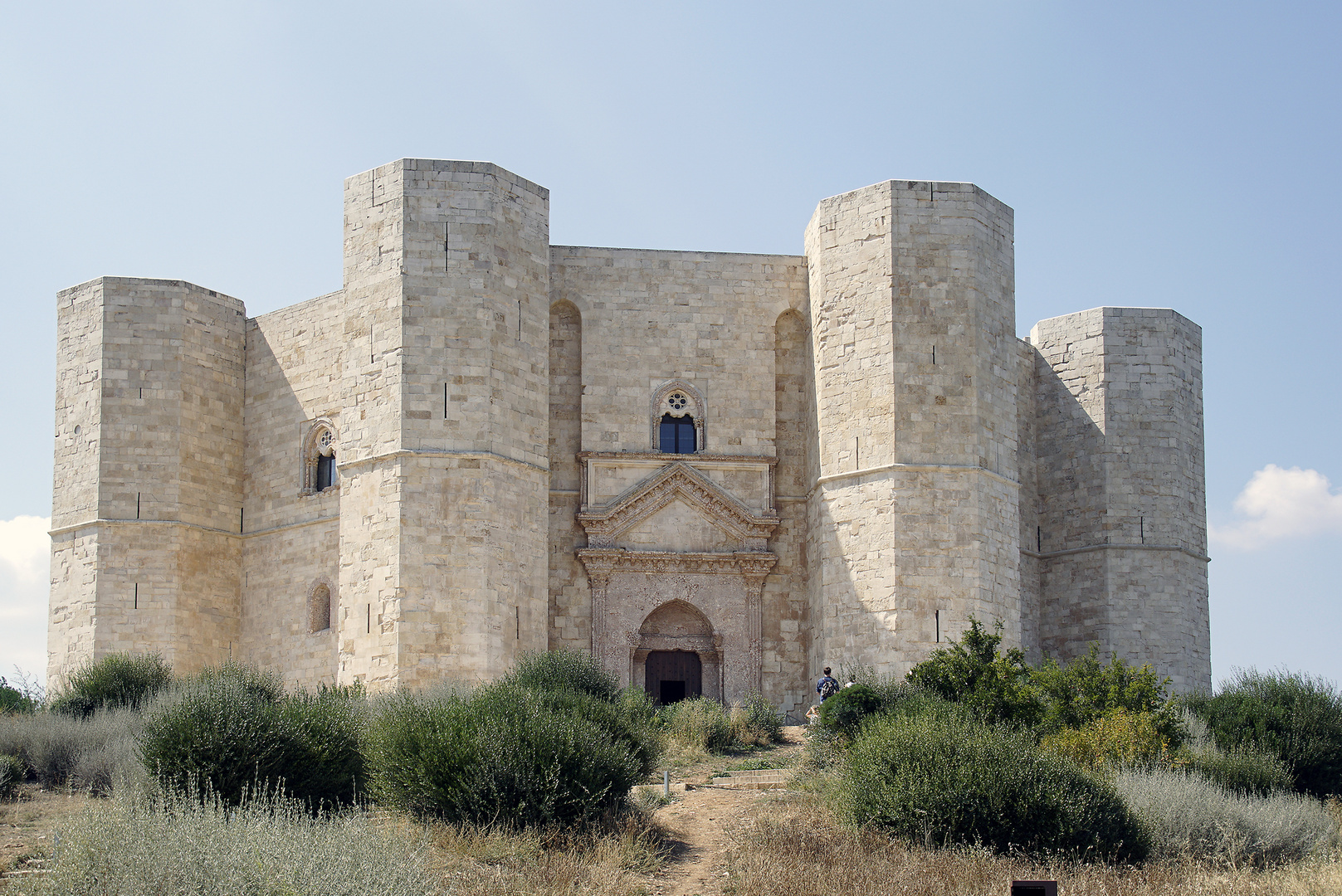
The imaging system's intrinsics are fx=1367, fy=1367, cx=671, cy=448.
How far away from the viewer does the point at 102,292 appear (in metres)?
21.4

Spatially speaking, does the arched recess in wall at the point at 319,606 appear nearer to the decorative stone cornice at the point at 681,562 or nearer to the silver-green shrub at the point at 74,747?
the decorative stone cornice at the point at 681,562

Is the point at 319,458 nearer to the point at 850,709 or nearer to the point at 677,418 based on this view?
the point at 677,418

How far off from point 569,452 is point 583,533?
4.10 feet

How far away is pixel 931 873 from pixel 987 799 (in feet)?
4.01

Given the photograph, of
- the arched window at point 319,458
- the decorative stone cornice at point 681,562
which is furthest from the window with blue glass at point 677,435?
the arched window at point 319,458

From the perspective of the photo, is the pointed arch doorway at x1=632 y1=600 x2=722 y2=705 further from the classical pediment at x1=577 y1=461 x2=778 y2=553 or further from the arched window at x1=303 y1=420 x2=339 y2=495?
the arched window at x1=303 y1=420 x2=339 y2=495

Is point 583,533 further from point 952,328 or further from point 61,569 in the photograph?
point 61,569

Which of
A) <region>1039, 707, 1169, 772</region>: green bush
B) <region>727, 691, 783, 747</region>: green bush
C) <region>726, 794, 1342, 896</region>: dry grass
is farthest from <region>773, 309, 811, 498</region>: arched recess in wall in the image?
<region>726, 794, 1342, 896</region>: dry grass

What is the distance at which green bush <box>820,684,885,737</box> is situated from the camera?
14.8 meters

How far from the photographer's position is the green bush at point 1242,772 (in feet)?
45.1

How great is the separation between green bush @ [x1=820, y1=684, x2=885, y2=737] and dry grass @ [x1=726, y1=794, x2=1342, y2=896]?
12.1 feet

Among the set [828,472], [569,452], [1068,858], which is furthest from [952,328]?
[1068,858]

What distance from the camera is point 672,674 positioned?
20.7m

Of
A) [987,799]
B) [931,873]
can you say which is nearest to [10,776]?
[931,873]
